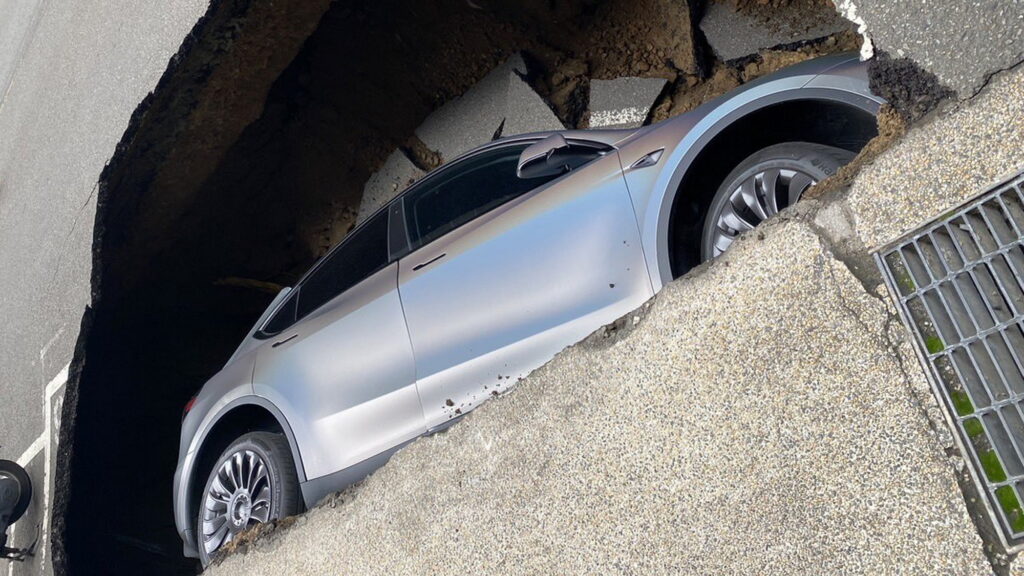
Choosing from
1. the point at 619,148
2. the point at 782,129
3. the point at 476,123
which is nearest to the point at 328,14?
the point at 476,123

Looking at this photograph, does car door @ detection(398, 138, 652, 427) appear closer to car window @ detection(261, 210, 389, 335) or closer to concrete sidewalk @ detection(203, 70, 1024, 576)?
concrete sidewalk @ detection(203, 70, 1024, 576)

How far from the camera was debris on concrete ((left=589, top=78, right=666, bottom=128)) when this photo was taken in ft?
19.0

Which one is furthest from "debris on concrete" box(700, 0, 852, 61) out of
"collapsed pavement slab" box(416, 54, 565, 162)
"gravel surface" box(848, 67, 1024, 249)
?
"gravel surface" box(848, 67, 1024, 249)

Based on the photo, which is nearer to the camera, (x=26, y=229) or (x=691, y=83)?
(x=691, y=83)

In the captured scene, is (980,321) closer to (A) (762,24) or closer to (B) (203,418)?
(A) (762,24)

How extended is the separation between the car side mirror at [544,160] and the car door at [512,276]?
0.06m

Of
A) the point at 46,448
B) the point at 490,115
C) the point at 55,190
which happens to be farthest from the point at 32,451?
the point at 490,115

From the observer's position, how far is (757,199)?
3.22 metres

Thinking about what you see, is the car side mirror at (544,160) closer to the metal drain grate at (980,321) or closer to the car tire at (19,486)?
the metal drain grate at (980,321)

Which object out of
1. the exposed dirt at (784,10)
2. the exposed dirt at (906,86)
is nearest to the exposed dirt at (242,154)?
the exposed dirt at (784,10)

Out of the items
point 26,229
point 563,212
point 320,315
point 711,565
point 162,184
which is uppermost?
point 26,229

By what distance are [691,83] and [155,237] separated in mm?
4210

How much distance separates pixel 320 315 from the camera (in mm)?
4520

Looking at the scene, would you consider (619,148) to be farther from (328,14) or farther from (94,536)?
(94,536)
